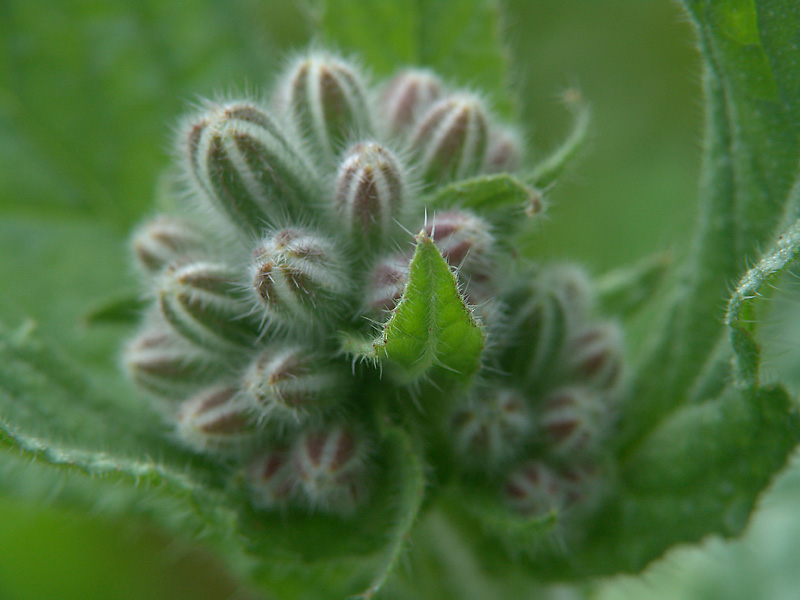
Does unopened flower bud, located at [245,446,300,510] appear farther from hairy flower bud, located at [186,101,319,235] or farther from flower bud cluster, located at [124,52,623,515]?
hairy flower bud, located at [186,101,319,235]

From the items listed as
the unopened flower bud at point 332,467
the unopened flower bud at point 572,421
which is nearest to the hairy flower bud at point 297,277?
the unopened flower bud at point 332,467

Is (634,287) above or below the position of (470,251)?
below

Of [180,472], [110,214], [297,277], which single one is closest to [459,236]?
[297,277]

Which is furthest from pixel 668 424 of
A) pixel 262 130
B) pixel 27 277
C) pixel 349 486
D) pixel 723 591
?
pixel 27 277

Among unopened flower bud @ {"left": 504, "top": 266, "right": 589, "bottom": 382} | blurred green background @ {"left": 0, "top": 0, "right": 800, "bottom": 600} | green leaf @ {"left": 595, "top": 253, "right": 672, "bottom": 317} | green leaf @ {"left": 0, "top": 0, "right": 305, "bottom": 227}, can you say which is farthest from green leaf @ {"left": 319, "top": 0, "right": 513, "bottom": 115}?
unopened flower bud @ {"left": 504, "top": 266, "right": 589, "bottom": 382}

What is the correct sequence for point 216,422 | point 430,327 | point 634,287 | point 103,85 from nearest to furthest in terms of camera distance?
point 430,327 < point 216,422 < point 634,287 < point 103,85

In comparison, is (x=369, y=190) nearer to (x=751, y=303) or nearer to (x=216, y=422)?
(x=216, y=422)
